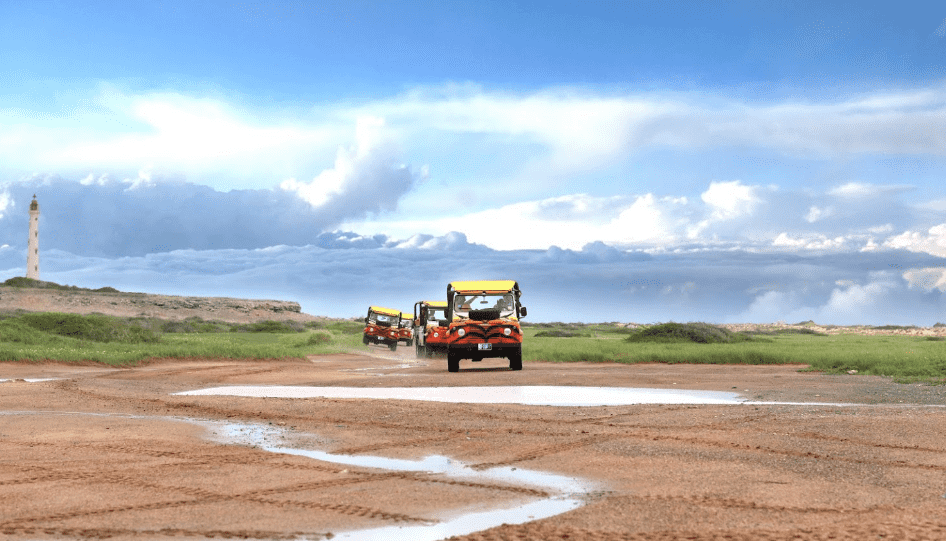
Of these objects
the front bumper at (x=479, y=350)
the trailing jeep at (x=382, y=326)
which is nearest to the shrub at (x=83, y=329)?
the trailing jeep at (x=382, y=326)

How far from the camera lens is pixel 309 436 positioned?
12.9 m

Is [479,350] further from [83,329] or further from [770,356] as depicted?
[83,329]

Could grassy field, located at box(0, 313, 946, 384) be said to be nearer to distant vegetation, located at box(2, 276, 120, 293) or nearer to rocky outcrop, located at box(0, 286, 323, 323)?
rocky outcrop, located at box(0, 286, 323, 323)

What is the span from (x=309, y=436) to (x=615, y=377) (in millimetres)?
14451

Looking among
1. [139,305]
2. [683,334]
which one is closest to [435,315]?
[683,334]

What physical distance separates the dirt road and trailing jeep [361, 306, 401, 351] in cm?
3100

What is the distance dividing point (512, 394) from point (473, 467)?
391 inches

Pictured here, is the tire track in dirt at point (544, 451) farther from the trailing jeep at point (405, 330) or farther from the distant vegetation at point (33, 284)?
the distant vegetation at point (33, 284)

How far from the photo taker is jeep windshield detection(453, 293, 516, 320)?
29.3m

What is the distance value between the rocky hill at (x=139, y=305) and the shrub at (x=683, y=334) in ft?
188

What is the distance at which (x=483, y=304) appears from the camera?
29.7 m

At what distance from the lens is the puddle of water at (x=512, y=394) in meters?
18.0

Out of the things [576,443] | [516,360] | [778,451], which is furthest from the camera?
[516,360]

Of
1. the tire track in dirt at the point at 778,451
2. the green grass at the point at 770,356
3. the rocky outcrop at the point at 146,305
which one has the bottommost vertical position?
the tire track in dirt at the point at 778,451
